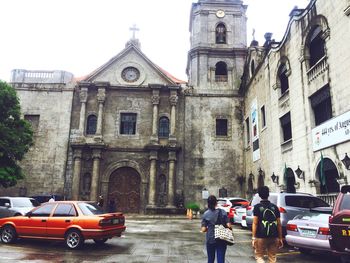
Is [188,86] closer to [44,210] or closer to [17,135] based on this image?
[17,135]

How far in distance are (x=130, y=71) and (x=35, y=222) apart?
66.1ft

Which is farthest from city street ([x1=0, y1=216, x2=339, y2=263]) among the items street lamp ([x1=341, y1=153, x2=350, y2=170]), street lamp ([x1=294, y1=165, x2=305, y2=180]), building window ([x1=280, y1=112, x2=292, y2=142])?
building window ([x1=280, y1=112, x2=292, y2=142])

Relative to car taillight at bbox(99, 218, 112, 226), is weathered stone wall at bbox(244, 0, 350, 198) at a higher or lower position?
higher

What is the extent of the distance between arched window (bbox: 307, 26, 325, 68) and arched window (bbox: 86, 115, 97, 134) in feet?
58.9

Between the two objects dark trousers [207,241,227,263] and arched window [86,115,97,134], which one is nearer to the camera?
dark trousers [207,241,227,263]

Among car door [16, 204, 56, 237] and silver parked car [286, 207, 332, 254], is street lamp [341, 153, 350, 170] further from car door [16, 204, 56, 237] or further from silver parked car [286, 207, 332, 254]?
car door [16, 204, 56, 237]

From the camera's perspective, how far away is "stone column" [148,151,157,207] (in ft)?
81.8

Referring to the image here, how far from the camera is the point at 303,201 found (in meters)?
10.7

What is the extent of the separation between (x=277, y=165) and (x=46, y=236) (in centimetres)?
1347

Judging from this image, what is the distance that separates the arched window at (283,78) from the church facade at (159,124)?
96 cm

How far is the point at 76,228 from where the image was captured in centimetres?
Answer: 972

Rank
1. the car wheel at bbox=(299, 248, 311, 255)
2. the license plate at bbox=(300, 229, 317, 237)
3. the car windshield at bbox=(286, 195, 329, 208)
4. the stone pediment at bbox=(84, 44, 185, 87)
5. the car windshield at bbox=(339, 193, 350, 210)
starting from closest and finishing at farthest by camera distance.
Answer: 1. the car windshield at bbox=(339, 193, 350, 210)
2. the license plate at bbox=(300, 229, 317, 237)
3. the car wheel at bbox=(299, 248, 311, 255)
4. the car windshield at bbox=(286, 195, 329, 208)
5. the stone pediment at bbox=(84, 44, 185, 87)

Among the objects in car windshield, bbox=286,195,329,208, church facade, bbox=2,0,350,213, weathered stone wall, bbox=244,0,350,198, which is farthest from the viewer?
church facade, bbox=2,0,350,213

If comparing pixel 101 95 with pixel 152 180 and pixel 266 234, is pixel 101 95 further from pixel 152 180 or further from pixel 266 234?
pixel 266 234
